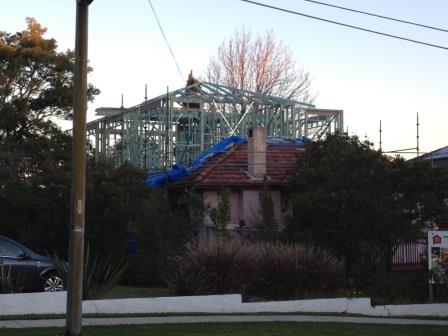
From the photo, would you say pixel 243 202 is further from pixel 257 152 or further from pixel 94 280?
pixel 94 280

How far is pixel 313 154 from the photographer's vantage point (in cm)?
2125

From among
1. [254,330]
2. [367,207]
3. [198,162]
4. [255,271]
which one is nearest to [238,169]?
[198,162]

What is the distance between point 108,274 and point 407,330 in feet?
22.7

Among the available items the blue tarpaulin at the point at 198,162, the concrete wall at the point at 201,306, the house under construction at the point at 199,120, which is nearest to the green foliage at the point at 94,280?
the concrete wall at the point at 201,306

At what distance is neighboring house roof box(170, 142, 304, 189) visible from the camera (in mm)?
25219

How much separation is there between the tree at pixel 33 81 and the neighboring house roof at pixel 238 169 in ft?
18.6

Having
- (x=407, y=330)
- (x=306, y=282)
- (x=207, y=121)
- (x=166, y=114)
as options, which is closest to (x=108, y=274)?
(x=306, y=282)

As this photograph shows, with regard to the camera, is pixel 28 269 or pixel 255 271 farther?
pixel 28 269

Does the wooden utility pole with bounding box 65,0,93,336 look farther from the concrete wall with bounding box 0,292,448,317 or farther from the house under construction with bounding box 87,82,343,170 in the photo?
the house under construction with bounding box 87,82,343,170

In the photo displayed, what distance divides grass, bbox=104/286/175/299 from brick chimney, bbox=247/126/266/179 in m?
8.33

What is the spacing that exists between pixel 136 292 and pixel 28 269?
263cm

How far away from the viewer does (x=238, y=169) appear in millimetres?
26594

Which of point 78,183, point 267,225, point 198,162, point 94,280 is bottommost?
point 94,280

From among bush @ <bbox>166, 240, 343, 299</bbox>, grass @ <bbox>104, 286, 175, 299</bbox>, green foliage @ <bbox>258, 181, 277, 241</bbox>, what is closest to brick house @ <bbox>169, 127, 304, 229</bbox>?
green foliage @ <bbox>258, 181, 277, 241</bbox>
